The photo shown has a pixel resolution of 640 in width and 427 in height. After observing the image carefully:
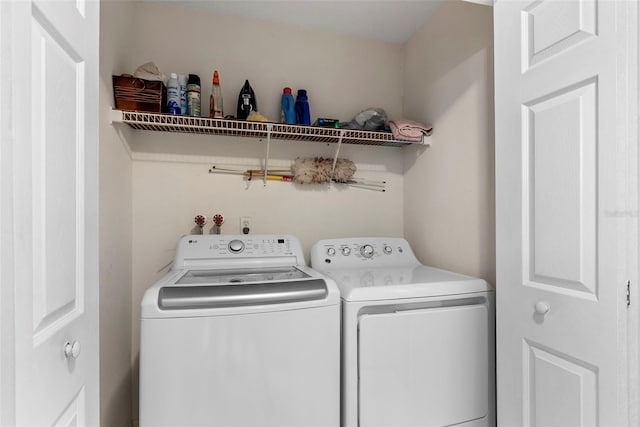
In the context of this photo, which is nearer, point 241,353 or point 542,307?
point 542,307

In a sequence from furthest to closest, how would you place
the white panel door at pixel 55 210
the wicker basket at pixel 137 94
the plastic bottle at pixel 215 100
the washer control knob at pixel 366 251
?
the washer control knob at pixel 366 251 < the plastic bottle at pixel 215 100 < the wicker basket at pixel 137 94 < the white panel door at pixel 55 210

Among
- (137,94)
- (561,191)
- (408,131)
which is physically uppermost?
(137,94)

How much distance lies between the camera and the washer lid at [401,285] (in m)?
1.46

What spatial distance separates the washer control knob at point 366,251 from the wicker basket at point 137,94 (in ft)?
4.55

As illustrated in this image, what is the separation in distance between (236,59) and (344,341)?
1838 mm

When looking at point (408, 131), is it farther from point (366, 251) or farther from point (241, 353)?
point (241, 353)

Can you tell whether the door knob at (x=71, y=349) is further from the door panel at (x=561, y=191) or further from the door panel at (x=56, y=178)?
the door panel at (x=561, y=191)

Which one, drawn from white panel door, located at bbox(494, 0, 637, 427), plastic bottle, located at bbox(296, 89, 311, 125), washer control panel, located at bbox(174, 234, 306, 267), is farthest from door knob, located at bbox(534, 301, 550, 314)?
plastic bottle, located at bbox(296, 89, 311, 125)

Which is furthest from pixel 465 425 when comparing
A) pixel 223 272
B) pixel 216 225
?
pixel 216 225

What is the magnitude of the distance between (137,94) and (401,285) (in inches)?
63.6

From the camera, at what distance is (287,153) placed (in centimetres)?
229

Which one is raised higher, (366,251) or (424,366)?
(366,251)

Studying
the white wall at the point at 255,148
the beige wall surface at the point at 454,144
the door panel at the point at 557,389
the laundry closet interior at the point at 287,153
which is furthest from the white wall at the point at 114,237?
the beige wall surface at the point at 454,144

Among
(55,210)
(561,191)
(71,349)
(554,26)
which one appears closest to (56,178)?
(55,210)
